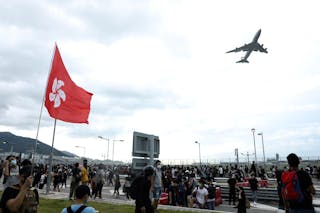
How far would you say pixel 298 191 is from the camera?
5359mm

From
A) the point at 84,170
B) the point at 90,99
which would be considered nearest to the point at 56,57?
the point at 90,99

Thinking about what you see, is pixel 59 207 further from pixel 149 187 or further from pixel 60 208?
pixel 149 187

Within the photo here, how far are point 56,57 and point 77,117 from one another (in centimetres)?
276

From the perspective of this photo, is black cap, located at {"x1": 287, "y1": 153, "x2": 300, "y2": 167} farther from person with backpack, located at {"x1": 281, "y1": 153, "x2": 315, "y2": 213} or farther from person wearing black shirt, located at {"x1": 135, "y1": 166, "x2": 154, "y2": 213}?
person wearing black shirt, located at {"x1": 135, "y1": 166, "x2": 154, "y2": 213}

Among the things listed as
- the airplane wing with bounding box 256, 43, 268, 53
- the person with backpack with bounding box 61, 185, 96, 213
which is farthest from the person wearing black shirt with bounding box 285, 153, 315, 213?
the airplane wing with bounding box 256, 43, 268, 53

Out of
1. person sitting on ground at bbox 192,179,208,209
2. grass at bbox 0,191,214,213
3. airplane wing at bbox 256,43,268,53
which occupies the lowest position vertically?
grass at bbox 0,191,214,213

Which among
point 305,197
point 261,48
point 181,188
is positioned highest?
point 261,48

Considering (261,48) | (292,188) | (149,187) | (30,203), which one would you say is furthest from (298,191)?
(261,48)

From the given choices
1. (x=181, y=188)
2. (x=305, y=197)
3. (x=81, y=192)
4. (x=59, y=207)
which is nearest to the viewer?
(x=81, y=192)

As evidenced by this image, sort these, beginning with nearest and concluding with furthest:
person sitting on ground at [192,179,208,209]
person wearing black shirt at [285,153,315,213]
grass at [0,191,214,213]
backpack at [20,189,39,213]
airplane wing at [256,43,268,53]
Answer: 1. backpack at [20,189,39,213]
2. person wearing black shirt at [285,153,315,213]
3. grass at [0,191,214,213]
4. person sitting on ground at [192,179,208,209]
5. airplane wing at [256,43,268,53]

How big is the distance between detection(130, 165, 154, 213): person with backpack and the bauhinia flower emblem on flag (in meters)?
7.30

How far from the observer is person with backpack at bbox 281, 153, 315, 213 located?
533 cm

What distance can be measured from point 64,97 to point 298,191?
996 cm

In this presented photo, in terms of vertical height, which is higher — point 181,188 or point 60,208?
point 181,188
